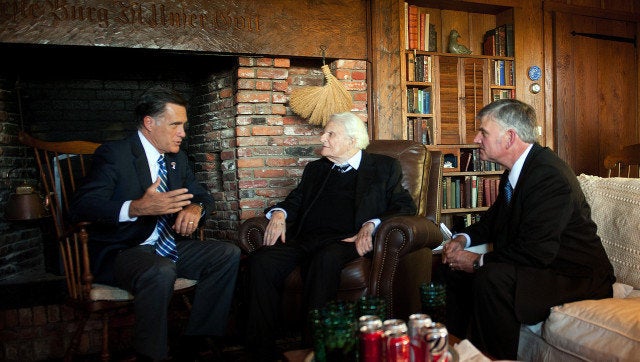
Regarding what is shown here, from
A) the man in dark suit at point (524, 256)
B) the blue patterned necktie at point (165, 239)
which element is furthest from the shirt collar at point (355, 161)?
the blue patterned necktie at point (165, 239)

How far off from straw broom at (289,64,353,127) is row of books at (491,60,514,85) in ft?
4.98

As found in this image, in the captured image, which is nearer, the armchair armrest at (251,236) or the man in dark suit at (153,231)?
the man in dark suit at (153,231)

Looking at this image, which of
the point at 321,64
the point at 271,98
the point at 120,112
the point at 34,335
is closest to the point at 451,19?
the point at 321,64

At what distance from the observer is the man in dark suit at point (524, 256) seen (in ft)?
6.22

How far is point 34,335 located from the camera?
287 cm

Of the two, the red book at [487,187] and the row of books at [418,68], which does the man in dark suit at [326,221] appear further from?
the red book at [487,187]

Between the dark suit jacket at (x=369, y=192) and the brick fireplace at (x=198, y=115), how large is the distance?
0.81m

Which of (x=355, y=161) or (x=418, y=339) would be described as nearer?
(x=418, y=339)

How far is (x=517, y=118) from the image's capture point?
218 cm

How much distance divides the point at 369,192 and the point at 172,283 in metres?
1.12

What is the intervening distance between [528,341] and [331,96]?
2270 mm

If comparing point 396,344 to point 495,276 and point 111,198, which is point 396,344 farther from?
point 111,198

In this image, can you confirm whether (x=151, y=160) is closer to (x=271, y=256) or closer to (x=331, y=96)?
(x=271, y=256)

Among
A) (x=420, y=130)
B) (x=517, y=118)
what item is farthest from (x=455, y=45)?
(x=517, y=118)
